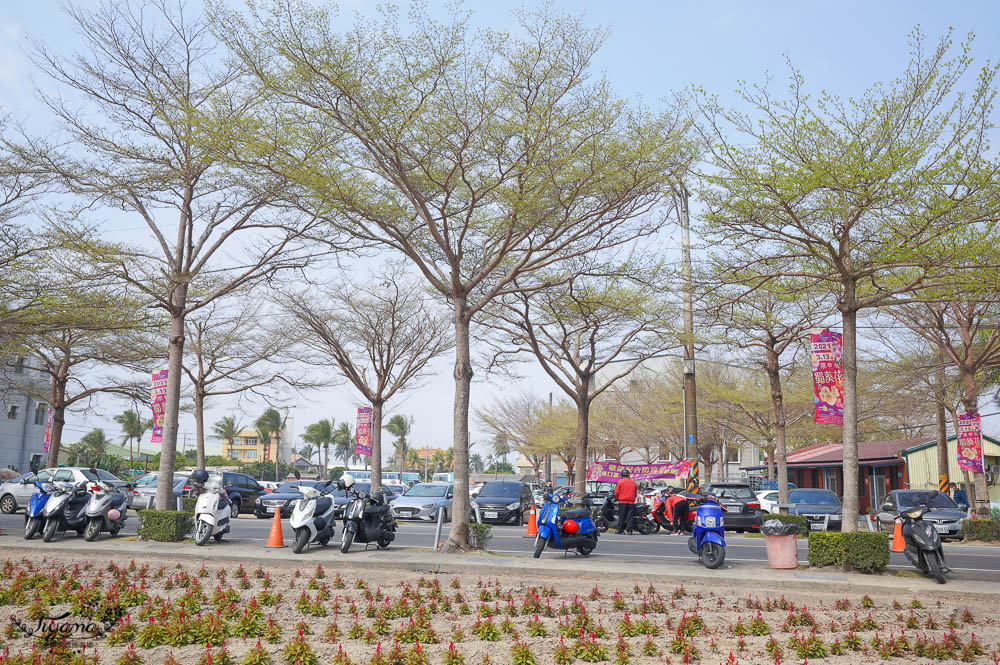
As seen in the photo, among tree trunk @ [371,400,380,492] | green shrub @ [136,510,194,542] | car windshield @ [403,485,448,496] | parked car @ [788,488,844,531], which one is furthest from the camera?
tree trunk @ [371,400,380,492]

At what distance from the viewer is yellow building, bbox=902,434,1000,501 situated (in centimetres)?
3753

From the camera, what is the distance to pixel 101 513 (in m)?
14.6

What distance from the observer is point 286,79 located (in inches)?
496

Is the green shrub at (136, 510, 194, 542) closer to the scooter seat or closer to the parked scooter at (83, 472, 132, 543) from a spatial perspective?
the parked scooter at (83, 472, 132, 543)

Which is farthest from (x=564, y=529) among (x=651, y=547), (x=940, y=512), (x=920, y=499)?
(x=920, y=499)

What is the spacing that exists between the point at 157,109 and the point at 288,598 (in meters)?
10.6

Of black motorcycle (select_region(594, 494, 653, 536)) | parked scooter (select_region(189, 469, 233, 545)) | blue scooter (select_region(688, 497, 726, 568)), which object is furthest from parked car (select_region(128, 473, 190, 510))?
blue scooter (select_region(688, 497, 726, 568))

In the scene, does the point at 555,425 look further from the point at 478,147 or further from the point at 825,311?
the point at 478,147

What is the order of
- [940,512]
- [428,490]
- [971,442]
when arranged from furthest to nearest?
[428,490]
[971,442]
[940,512]

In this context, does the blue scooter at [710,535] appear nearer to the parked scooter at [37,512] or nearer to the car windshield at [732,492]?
the car windshield at [732,492]

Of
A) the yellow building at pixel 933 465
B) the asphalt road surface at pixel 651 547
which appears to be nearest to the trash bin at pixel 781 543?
the asphalt road surface at pixel 651 547

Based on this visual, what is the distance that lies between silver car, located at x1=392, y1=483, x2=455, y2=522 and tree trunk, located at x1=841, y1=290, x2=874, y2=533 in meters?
14.8

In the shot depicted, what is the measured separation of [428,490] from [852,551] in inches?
726

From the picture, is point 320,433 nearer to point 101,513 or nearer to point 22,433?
point 22,433
